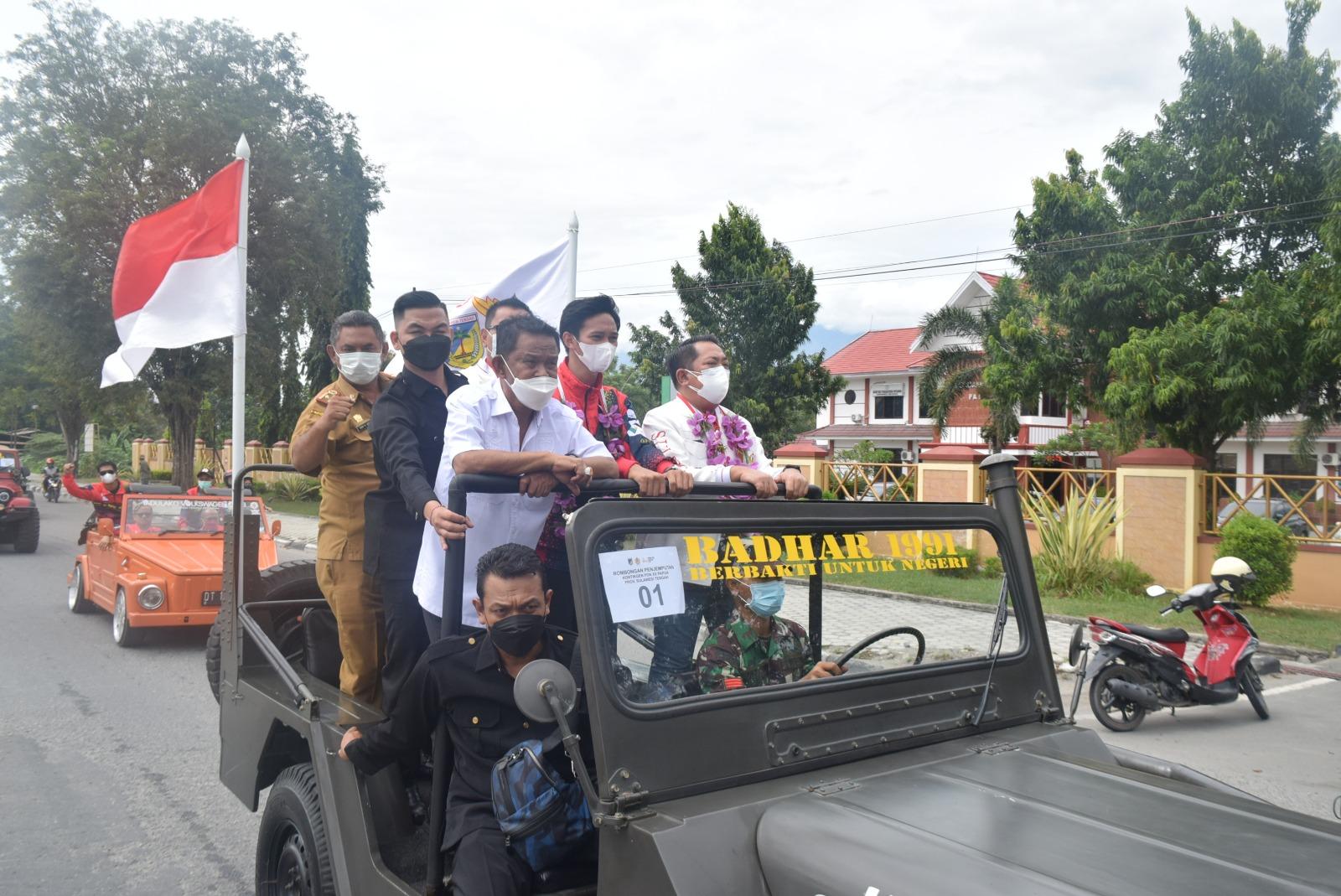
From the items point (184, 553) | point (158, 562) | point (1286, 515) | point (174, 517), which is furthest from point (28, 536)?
point (1286, 515)

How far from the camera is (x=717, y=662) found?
2328 mm

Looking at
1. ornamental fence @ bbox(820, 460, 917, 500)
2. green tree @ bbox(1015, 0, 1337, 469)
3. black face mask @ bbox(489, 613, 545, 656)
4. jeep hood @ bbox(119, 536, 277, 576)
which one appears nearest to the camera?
black face mask @ bbox(489, 613, 545, 656)

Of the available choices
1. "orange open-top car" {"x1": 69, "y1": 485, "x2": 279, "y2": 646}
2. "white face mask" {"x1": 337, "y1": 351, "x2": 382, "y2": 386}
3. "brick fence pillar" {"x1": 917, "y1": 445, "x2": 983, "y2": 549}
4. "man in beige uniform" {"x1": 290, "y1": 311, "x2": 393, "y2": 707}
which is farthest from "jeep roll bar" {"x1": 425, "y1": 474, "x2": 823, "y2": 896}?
"brick fence pillar" {"x1": 917, "y1": 445, "x2": 983, "y2": 549}

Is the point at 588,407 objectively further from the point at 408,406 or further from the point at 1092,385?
the point at 1092,385

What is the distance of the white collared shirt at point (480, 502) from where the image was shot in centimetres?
292

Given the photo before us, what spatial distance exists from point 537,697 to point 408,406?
1.76 metres

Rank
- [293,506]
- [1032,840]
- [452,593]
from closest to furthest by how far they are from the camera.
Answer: [1032,840]
[452,593]
[293,506]

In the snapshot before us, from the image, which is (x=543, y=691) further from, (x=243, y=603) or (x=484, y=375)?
(x=243, y=603)

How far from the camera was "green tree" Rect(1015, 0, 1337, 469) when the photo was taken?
15.1m

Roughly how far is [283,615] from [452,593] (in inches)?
92.2

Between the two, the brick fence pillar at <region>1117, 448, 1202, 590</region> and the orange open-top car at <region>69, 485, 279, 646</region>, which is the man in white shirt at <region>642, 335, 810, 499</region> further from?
the brick fence pillar at <region>1117, 448, 1202, 590</region>

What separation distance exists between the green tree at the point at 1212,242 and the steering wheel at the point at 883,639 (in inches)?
564

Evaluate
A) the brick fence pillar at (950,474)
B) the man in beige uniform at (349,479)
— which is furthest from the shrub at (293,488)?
the man in beige uniform at (349,479)

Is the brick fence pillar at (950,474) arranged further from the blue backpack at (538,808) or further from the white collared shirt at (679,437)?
the blue backpack at (538,808)
